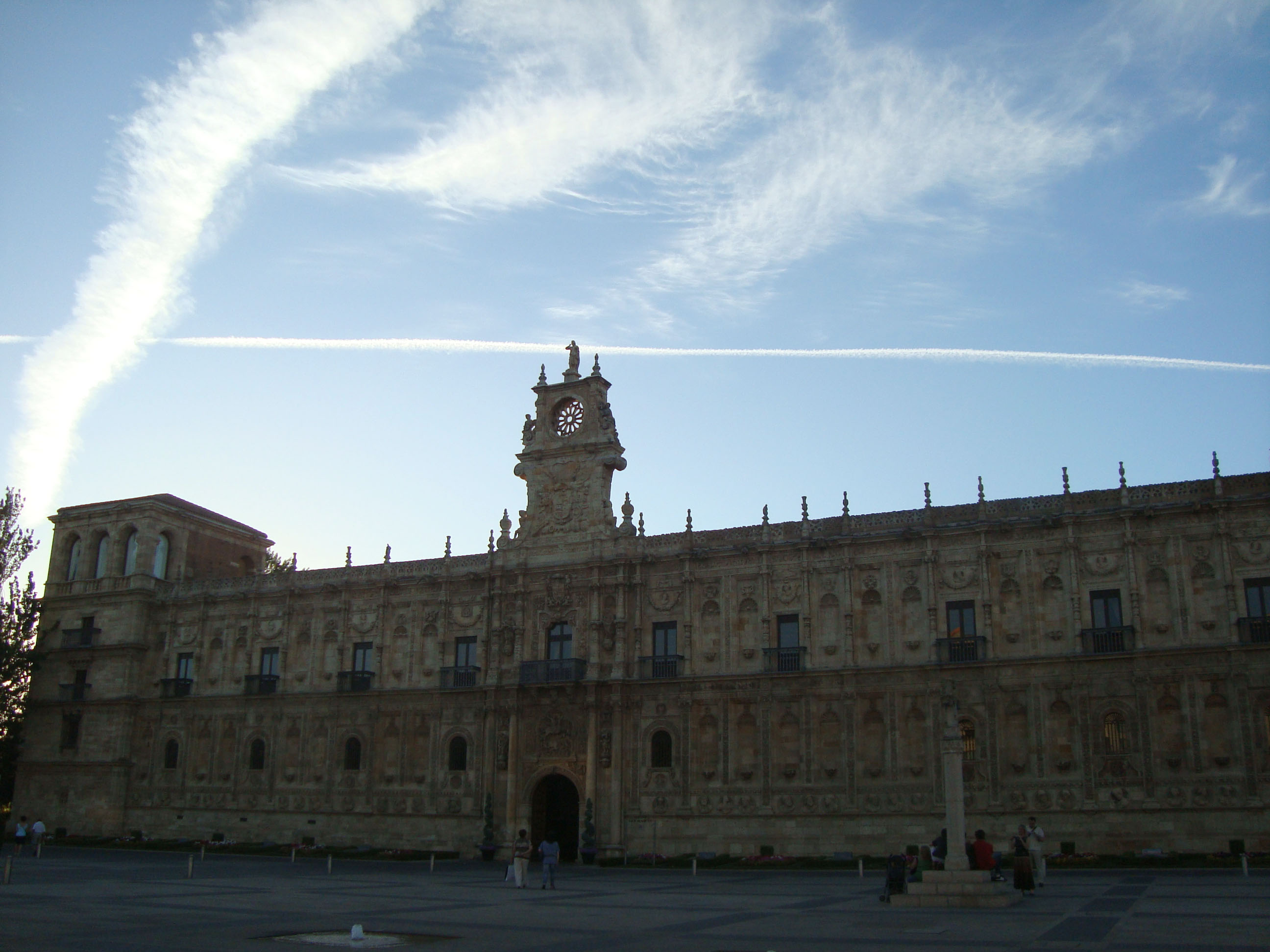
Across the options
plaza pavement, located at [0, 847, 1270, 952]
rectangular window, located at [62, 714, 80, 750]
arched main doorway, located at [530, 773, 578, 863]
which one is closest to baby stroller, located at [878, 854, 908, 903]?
plaza pavement, located at [0, 847, 1270, 952]

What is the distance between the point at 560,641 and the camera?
1928 inches

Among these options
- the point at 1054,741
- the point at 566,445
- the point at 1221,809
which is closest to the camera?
the point at 1221,809

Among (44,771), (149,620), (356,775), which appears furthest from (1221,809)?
(44,771)

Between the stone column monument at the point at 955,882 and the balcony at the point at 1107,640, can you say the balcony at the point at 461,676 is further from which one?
the stone column monument at the point at 955,882

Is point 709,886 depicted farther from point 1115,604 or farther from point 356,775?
point 356,775

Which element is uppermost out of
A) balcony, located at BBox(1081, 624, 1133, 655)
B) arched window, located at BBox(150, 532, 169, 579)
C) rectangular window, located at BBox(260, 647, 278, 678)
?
arched window, located at BBox(150, 532, 169, 579)

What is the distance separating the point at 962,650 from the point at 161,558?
133 ft

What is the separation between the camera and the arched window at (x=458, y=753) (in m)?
49.4

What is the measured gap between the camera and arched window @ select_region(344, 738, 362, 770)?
51.8m

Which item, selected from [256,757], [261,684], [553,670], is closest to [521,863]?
[553,670]

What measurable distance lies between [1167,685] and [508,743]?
2524 centimetres

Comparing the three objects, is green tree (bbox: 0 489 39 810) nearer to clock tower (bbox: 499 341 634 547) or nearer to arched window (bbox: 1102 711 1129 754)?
clock tower (bbox: 499 341 634 547)

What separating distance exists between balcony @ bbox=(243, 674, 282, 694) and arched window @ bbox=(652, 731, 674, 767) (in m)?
19.6

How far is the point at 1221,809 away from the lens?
120 feet
